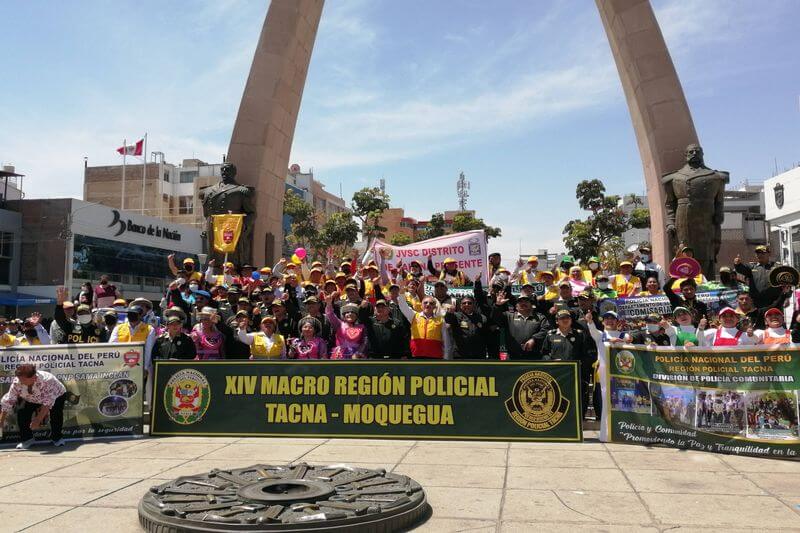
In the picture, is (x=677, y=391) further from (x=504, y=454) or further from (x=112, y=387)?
(x=112, y=387)

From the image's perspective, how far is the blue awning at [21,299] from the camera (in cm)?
3778

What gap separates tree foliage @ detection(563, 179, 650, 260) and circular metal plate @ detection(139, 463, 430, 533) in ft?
195

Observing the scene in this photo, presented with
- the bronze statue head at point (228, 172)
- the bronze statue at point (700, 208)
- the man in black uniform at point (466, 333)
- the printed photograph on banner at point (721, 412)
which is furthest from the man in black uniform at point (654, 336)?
the bronze statue head at point (228, 172)

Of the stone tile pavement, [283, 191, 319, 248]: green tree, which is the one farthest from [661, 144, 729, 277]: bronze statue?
[283, 191, 319, 248]: green tree

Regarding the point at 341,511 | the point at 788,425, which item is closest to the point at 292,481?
the point at 341,511

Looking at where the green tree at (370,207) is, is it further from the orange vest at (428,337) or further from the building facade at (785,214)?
the orange vest at (428,337)

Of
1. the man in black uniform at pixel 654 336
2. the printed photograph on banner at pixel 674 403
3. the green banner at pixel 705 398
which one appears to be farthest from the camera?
the man in black uniform at pixel 654 336

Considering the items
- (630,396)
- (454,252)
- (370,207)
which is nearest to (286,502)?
(630,396)

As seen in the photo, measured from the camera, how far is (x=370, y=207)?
211ft

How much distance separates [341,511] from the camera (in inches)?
171

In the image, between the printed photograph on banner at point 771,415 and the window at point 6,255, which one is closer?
the printed photograph on banner at point 771,415

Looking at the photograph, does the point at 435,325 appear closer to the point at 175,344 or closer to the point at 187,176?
the point at 175,344

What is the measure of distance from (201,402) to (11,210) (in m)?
40.7

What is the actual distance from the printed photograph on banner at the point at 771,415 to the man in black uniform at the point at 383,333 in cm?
440
